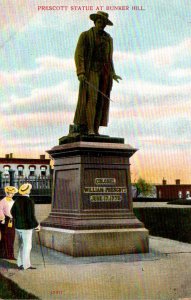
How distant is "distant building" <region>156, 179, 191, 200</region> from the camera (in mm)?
40228

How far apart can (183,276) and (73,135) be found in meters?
3.72

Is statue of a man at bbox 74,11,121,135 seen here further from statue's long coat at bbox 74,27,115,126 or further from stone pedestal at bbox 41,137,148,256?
stone pedestal at bbox 41,137,148,256

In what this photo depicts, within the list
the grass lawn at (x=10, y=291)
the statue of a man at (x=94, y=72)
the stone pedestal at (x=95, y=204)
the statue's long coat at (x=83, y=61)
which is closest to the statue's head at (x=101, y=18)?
the statue of a man at (x=94, y=72)

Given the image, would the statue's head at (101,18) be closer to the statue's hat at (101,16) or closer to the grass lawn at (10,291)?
the statue's hat at (101,16)

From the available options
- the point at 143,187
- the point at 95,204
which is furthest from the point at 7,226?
the point at 143,187

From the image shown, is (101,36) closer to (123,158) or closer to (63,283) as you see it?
(123,158)

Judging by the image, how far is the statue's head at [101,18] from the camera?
10.3 meters

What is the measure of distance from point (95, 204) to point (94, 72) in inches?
99.1

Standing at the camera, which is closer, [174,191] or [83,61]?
[83,61]

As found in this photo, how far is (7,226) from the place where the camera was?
869 cm

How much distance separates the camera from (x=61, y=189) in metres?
10.4

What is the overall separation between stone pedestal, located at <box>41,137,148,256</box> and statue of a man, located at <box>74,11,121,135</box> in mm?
672

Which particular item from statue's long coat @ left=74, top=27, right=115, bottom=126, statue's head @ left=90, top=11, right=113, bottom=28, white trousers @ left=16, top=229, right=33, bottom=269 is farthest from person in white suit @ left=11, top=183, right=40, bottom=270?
statue's head @ left=90, top=11, right=113, bottom=28

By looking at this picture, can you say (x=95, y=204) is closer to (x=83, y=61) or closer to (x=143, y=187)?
(x=83, y=61)
